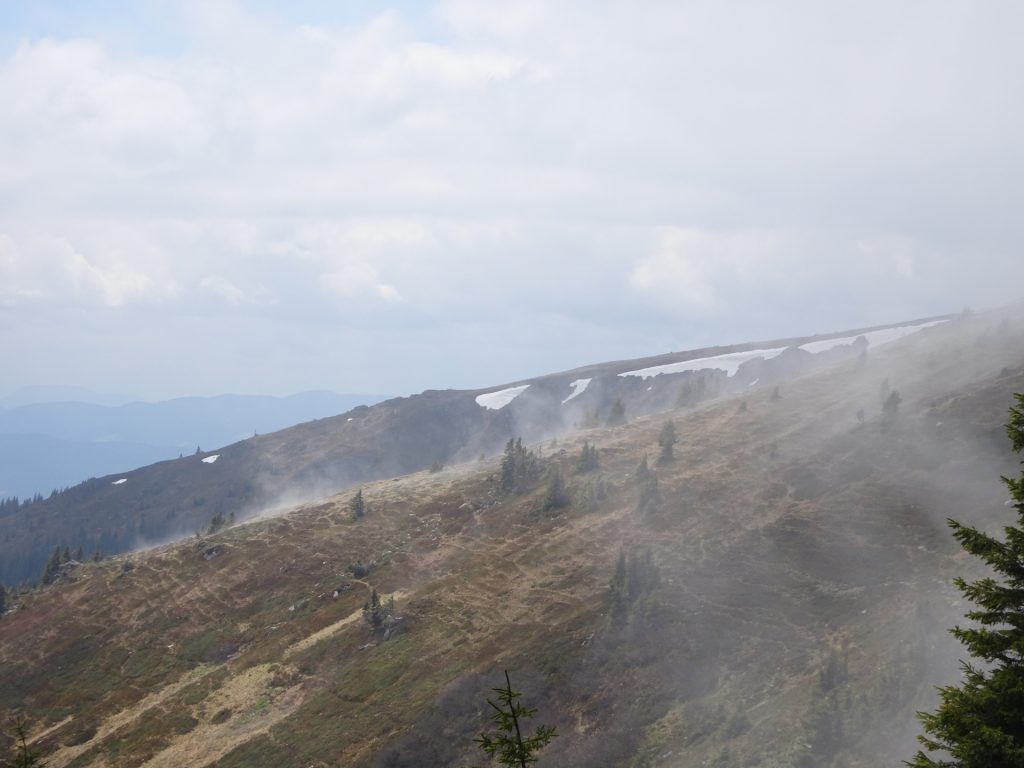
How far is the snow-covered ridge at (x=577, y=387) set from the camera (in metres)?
173

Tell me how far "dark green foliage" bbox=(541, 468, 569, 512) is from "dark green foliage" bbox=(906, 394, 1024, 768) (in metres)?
56.0

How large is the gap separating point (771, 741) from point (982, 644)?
68.7 ft

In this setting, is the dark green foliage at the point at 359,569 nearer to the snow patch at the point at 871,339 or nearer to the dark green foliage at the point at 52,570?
the dark green foliage at the point at 52,570

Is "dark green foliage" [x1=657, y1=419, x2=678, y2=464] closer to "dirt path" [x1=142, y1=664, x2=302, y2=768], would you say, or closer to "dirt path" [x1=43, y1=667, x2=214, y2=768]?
"dirt path" [x1=142, y1=664, x2=302, y2=768]

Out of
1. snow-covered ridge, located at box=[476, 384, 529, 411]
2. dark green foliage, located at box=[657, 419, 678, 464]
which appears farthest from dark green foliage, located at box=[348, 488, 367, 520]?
snow-covered ridge, located at box=[476, 384, 529, 411]

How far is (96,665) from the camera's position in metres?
59.8

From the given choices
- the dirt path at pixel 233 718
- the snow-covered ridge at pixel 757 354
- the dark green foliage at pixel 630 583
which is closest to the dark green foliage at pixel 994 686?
the dark green foliage at pixel 630 583

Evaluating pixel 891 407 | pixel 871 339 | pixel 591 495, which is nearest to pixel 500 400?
pixel 871 339

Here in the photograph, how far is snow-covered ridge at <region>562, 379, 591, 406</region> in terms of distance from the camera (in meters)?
173

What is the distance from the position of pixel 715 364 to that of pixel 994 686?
147360 millimetres

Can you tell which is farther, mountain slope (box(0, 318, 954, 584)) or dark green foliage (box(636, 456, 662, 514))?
mountain slope (box(0, 318, 954, 584))

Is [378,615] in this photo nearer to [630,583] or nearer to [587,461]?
[630,583]

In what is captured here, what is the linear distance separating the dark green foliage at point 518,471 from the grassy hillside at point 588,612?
1721 millimetres

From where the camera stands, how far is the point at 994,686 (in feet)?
38.6
